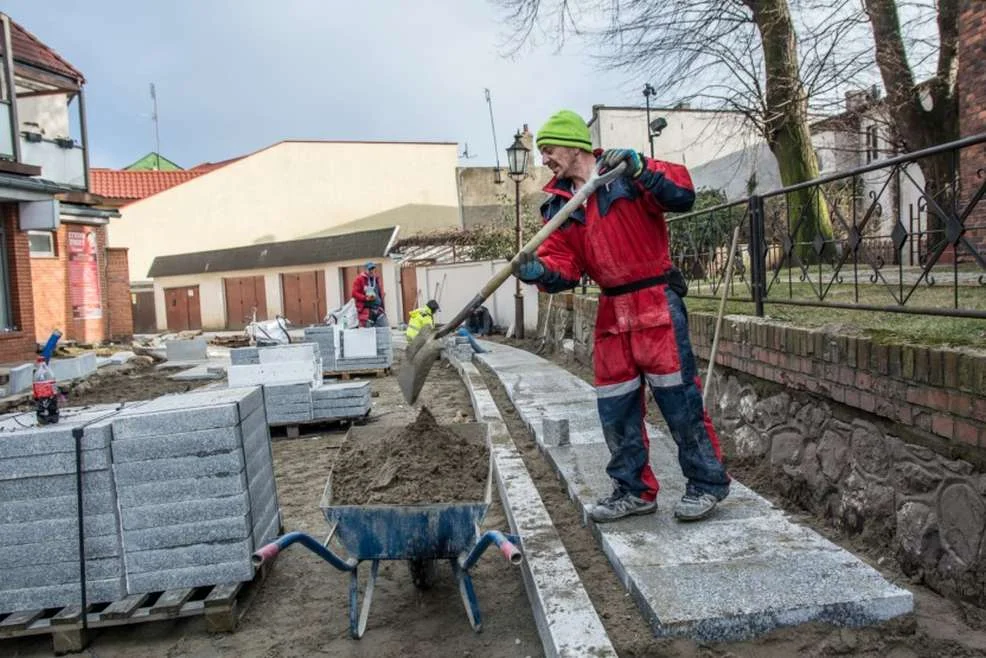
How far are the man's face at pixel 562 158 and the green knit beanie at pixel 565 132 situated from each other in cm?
2

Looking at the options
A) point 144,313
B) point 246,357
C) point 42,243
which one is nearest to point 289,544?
point 246,357

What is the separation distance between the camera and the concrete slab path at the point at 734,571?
260 cm

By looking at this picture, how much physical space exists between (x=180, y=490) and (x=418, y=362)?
1322 millimetres

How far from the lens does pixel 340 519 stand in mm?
3148

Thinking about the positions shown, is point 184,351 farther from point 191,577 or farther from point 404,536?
point 404,536

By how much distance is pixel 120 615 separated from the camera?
3.20 meters

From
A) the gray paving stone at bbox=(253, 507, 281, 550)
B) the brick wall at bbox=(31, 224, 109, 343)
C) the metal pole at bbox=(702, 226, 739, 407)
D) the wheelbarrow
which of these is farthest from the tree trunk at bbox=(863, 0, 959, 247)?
the brick wall at bbox=(31, 224, 109, 343)

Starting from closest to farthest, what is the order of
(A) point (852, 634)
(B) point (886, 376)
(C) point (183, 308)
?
(A) point (852, 634) < (B) point (886, 376) < (C) point (183, 308)

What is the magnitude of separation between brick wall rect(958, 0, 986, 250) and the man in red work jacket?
741cm

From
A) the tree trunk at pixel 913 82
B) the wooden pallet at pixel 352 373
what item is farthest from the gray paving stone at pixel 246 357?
the tree trunk at pixel 913 82

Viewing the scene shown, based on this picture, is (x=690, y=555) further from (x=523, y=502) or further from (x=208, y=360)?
(x=208, y=360)

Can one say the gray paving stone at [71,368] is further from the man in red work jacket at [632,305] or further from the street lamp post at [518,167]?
the man in red work jacket at [632,305]

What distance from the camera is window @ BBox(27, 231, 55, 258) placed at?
16.2 m

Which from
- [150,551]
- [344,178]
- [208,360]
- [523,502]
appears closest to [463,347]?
[208,360]
